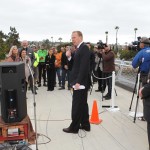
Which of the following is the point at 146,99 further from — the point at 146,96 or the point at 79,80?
the point at 79,80

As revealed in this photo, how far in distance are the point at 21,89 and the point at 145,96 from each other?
1.93 metres

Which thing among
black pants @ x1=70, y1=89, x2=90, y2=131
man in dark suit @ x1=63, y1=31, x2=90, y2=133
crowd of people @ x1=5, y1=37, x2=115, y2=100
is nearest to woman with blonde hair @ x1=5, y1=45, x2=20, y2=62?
crowd of people @ x1=5, y1=37, x2=115, y2=100

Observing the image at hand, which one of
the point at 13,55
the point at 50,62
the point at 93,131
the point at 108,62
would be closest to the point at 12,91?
the point at 93,131

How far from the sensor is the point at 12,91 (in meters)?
4.64

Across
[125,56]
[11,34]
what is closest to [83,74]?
[125,56]

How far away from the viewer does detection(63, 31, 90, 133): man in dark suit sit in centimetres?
531

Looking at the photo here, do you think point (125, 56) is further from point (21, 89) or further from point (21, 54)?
point (21, 89)

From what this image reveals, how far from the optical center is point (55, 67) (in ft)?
38.8

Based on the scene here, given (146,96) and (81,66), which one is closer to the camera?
(146,96)

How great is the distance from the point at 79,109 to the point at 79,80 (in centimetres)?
58

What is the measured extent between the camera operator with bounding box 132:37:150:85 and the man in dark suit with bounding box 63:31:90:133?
1.31 meters

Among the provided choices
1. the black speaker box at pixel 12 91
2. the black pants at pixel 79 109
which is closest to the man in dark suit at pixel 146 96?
the black pants at pixel 79 109

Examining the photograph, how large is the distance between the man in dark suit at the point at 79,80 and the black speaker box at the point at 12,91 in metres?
1.06

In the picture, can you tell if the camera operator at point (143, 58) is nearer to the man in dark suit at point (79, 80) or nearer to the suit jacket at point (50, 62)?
the man in dark suit at point (79, 80)
